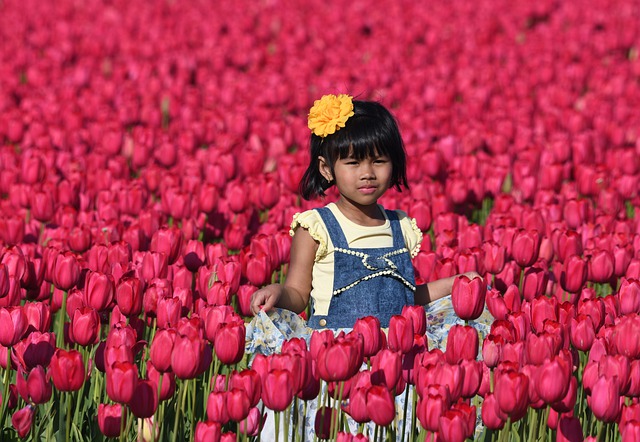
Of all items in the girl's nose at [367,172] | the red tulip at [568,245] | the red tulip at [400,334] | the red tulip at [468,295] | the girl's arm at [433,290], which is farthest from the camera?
the red tulip at [568,245]

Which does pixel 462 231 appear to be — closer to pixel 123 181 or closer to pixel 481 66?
pixel 123 181

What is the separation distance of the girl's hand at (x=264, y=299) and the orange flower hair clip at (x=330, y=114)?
0.63m

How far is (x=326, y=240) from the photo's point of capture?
427cm

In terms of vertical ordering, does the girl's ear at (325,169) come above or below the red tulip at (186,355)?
above

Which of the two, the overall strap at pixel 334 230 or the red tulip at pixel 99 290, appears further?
the overall strap at pixel 334 230

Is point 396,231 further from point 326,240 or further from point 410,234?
point 326,240

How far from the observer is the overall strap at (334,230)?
427 cm

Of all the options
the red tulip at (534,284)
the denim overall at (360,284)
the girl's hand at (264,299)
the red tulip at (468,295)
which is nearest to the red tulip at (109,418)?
Result: the girl's hand at (264,299)

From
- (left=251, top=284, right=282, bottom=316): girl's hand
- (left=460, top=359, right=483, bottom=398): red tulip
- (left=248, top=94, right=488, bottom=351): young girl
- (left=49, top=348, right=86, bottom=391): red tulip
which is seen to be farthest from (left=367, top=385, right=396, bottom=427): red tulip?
(left=248, top=94, right=488, bottom=351): young girl

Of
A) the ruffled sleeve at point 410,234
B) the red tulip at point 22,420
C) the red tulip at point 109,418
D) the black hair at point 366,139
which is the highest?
the black hair at point 366,139

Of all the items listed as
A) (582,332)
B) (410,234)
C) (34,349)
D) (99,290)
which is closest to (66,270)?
(99,290)

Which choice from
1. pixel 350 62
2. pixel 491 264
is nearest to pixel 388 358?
pixel 491 264

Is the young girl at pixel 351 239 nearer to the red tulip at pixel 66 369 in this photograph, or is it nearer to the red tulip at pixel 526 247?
the red tulip at pixel 526 247

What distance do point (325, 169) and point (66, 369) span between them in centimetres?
155
